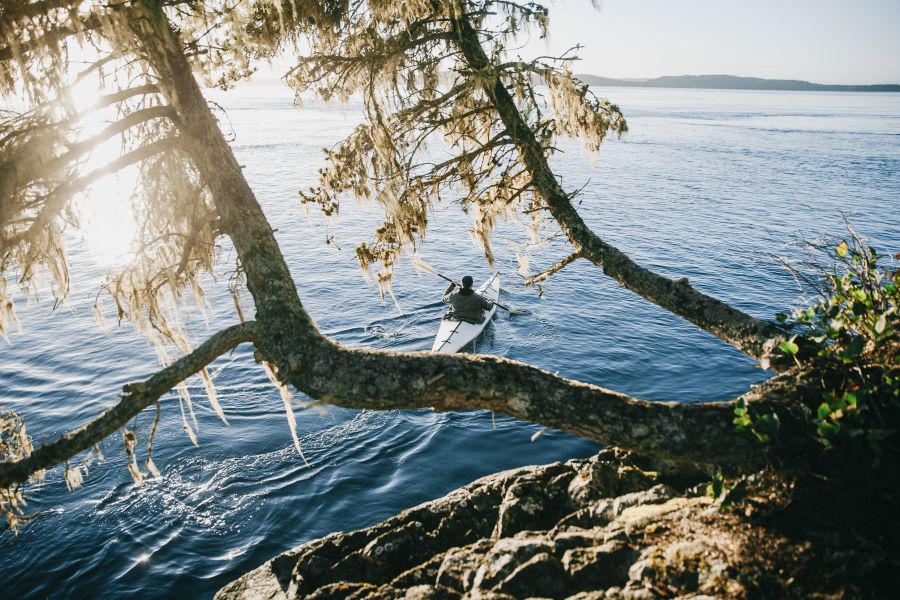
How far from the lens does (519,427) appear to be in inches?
501

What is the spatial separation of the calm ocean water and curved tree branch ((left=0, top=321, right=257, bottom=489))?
66.9 inches

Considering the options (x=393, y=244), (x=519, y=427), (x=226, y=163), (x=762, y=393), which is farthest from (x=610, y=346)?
(x=226, y=163)

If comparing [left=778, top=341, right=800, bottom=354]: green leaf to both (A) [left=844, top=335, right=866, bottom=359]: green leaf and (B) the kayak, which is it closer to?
(A) [left=844, top=335, right=866, bottom=359]: green leaf

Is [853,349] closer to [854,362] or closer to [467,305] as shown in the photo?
[854,362]

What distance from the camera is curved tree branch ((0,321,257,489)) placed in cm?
325

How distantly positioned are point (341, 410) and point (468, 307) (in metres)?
5.69

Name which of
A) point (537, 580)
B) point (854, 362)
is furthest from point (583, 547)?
point (854, 362)

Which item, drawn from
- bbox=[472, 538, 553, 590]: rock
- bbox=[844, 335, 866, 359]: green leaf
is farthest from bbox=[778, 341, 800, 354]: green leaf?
bbox=[472, 538, 553, 590]: rock

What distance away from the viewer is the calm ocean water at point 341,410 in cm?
927

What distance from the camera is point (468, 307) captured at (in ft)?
54.6

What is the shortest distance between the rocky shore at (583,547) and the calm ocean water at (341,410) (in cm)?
303

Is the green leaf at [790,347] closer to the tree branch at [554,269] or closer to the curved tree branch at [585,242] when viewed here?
the curved tree branch at [585,242]

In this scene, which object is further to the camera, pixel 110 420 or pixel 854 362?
pixel 854 362

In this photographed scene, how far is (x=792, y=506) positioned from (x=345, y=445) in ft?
33.6
